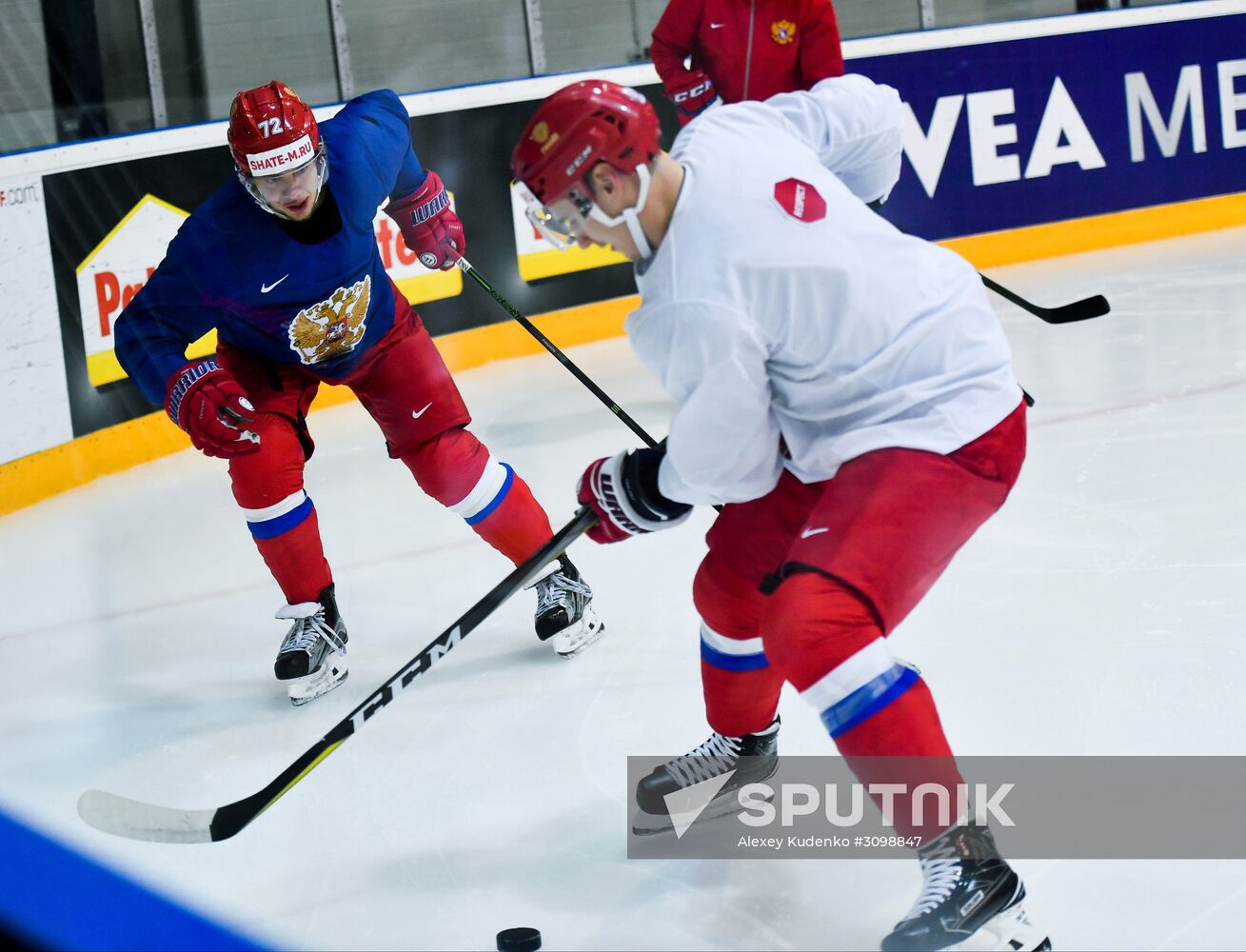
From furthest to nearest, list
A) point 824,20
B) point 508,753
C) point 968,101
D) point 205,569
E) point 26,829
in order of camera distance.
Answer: point 968,101 < point 824,20 < point 205,569 < point 508,753 < point 26,829

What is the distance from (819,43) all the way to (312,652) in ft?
7.97

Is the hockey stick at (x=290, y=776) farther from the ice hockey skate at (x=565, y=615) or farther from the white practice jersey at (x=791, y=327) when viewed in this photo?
the ice hockey skate at (x=565, y=615)

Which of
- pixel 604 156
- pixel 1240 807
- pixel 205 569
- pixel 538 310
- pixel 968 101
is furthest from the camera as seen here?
pixel 968 101

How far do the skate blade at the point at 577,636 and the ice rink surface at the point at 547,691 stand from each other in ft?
0.11

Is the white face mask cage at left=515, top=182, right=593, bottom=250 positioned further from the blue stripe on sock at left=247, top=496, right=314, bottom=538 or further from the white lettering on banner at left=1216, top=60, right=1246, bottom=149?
the white lettering on banner at left=1216, top=60, right=1246, bottom=149

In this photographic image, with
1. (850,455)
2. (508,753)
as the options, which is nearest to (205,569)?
(508,753)

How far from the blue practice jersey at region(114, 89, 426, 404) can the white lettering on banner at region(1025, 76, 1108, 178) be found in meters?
4.57

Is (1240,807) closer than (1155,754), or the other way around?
(1240,807)

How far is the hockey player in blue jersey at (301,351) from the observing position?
2.45 metres

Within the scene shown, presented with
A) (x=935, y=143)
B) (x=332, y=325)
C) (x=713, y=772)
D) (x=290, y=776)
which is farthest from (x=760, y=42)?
(x=290, y=776)

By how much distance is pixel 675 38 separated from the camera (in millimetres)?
4258

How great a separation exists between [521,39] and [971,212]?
2187 millimetres

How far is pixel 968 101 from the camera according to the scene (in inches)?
254

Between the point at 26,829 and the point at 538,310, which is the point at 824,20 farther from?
the point at 26,829
